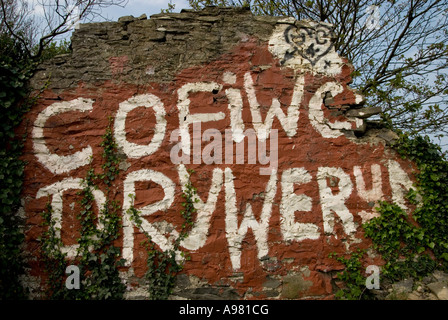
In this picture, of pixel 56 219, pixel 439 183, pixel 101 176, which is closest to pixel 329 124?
pixel 439 183

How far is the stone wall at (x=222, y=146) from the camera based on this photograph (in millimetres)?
3867

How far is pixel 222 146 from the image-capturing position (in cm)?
407

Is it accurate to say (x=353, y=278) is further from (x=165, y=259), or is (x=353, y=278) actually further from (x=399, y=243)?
(x=165, y=259)

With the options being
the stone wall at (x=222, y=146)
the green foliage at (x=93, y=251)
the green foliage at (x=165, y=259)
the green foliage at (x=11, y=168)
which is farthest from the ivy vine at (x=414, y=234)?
the green foliage at (x=11, y=168)

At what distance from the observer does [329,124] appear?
4168mm

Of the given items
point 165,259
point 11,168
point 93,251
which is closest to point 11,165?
point 11,168

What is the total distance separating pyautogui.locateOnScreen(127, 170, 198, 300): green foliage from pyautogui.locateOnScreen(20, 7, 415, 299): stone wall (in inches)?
2.9

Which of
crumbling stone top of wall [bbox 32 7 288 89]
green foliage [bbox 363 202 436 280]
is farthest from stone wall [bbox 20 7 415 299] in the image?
green foliage [bbox 363 202 436 280]

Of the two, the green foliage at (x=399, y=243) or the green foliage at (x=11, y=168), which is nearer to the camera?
the green foliage at (x=11, y=168)

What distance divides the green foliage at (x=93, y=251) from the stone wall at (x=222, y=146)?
10 centimetres

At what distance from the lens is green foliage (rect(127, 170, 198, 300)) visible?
3744 mm

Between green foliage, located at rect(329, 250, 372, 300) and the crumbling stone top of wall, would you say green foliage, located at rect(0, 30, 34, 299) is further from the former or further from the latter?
green foliage, located at rect(329, 250, 372, 300)

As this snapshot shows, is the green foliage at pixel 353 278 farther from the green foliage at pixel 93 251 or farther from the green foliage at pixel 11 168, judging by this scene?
the green foliage at pixel 11 168

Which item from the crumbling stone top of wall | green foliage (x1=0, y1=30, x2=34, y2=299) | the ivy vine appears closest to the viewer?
green foliage (x1=0, y1=30, x2=34, y2=299)
